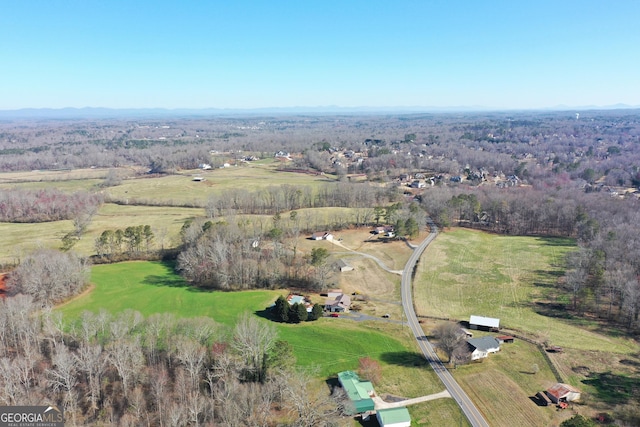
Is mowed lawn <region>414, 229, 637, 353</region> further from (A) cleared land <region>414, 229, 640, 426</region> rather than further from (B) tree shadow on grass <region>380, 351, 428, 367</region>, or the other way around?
(B) tree shadow on grass <region>380, 351, 428, 367</region>

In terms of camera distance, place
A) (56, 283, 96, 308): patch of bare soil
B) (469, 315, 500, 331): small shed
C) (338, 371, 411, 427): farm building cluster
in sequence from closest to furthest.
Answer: (338, 371, 411, 427): farm building cluster → (469, 315, 500, 331): small shed → (56, 283, 96, 308): patch of bare soil

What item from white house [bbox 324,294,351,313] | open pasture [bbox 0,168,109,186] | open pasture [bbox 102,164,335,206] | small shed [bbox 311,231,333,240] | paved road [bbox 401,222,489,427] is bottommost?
paved road [bbox 401,222,489,427]

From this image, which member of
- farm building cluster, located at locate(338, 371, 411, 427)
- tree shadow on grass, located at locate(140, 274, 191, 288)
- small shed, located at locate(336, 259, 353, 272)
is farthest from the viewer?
small shed, located at locate(336, 259, 353, 272)

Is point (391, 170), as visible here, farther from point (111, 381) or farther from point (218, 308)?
point (111, 381)

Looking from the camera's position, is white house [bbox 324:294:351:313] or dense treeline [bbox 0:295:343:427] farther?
white house [bbox 324:294:351:313]

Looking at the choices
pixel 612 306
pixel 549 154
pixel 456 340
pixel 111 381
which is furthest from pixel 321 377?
pixel 549 154

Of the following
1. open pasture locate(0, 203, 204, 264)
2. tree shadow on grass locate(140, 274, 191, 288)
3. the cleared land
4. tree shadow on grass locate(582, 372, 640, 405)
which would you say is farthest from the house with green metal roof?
open pasture locate(0, 203, 204, 264)
